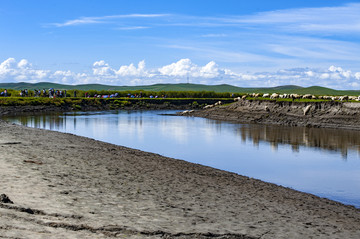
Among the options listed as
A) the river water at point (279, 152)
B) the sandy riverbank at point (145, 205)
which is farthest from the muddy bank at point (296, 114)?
the sandy riverbank at point (145, 205)

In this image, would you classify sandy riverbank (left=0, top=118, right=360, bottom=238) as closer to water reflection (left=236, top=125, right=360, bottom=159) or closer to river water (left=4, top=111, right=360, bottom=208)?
river water (left=4, top=111, right=360, bottom=208)

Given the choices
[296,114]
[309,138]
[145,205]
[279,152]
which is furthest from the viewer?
[296,114]

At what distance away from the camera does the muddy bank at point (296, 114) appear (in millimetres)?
47656

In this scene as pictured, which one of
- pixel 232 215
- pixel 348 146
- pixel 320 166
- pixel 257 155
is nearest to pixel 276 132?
pixel 348 146

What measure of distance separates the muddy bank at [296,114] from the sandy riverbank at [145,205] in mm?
33577

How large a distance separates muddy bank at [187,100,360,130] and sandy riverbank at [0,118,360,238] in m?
33.6

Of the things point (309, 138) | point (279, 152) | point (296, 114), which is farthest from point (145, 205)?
point (296, 114)

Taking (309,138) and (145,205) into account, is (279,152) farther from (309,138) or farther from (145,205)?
(145,205)

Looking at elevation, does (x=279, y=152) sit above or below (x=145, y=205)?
below

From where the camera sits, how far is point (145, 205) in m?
11.4

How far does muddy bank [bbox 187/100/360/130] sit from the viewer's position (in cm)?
4766

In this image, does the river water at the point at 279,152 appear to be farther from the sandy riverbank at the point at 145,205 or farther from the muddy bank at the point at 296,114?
the muddy bank at the point at 296,114

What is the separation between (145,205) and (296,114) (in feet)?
149

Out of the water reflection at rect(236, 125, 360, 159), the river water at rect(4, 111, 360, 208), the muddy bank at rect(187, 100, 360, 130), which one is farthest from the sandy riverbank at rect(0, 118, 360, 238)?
the muddy bank at rect(187, 100, 360, 130)
